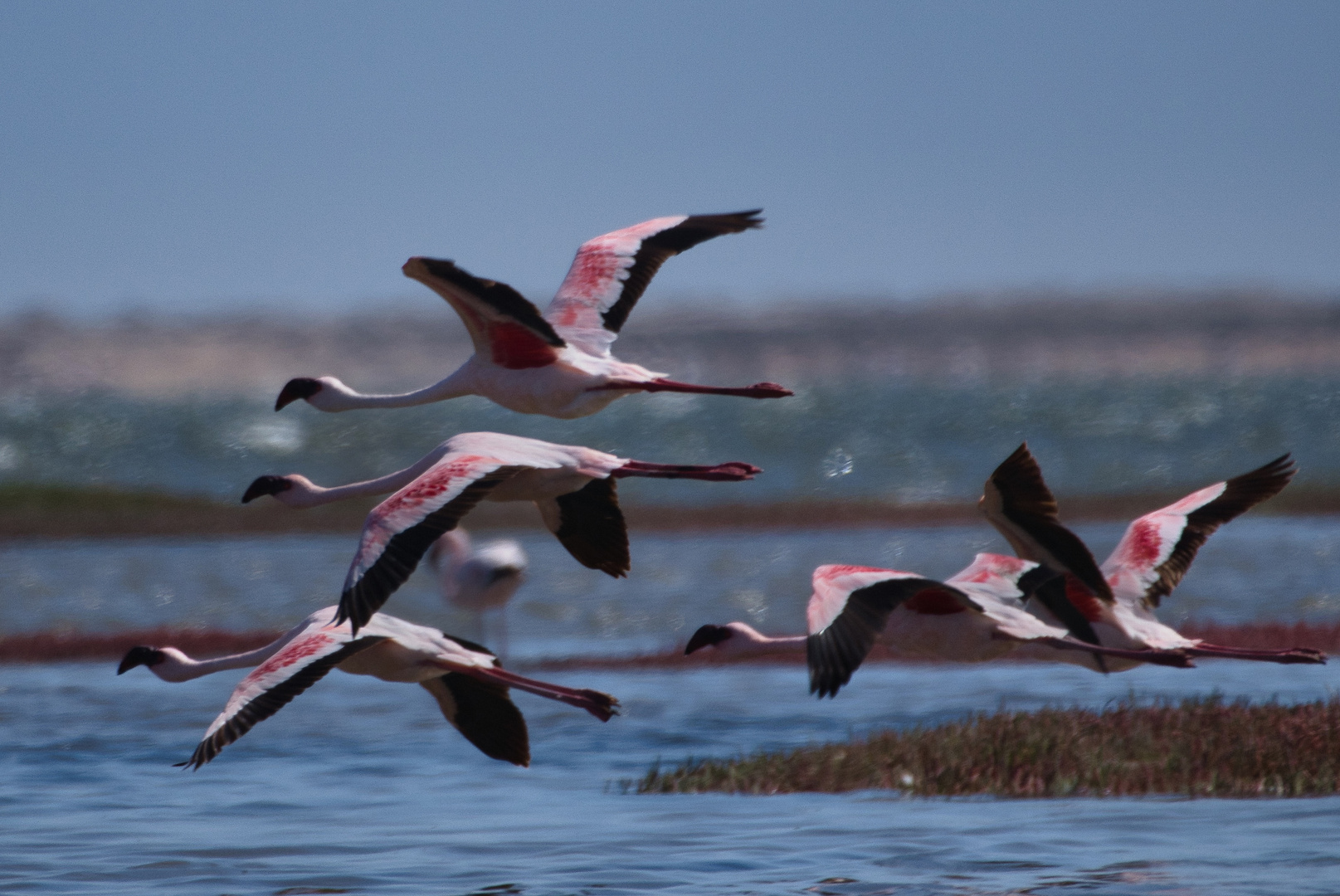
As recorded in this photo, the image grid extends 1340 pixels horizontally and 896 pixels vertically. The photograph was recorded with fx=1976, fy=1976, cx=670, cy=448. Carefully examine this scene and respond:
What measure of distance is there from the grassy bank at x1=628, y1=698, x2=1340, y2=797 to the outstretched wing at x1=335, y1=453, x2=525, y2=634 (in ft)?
17.6

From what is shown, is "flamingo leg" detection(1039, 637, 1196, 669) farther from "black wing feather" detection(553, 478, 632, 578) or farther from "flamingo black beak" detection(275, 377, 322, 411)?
"flamingo black beak" detection(275, 377, 322, 411)

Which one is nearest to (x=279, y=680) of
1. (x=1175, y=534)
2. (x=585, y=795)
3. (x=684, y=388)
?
(x=684, y=388)

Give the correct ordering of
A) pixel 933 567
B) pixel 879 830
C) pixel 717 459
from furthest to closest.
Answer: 1. pixel 717 459
2. pixel 933 567
3. pixel 879 830

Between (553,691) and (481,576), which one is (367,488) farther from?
(481,576)

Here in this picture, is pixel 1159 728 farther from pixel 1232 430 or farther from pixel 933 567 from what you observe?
pixel 1232 430

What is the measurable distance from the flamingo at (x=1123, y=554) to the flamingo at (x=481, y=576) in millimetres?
7900

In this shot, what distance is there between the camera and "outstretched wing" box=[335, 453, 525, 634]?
6.97 metres

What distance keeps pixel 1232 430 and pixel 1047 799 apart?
5271 cm

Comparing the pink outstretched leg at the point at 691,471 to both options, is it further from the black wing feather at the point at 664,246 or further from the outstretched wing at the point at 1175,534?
the outstretched wing at the point at 1175,534

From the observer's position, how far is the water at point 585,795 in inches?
400

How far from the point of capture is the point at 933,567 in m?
25.9

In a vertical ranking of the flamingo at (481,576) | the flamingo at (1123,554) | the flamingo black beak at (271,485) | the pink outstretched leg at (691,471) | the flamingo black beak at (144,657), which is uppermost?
the flamingo at (481,576)

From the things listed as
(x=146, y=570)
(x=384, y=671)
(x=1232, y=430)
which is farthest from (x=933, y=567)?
(x=1232, y=430)

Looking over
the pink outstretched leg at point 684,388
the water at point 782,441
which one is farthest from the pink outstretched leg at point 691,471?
the water at point 782,441
